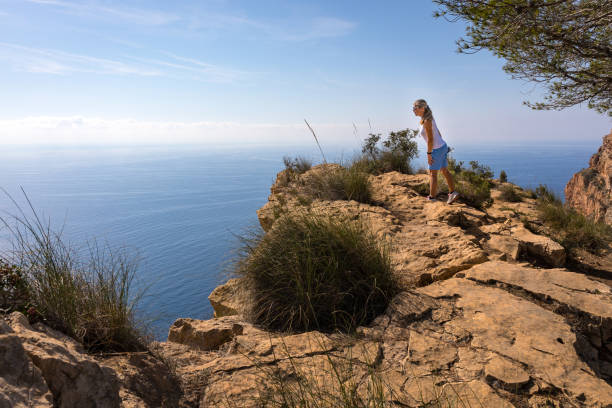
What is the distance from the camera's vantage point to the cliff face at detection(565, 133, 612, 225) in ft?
44.2

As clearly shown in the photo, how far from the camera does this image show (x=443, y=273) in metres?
4.08

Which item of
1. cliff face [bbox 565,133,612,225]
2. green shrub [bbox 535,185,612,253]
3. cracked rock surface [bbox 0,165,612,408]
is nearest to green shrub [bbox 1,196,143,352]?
cracked rock surface [bbox 0,165,612,408]

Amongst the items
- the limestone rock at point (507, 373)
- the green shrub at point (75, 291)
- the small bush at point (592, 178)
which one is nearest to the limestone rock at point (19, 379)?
the green shrub at point (75, 291)

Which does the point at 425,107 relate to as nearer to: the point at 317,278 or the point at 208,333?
the point at 317,278

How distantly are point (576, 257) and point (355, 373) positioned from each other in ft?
17.6

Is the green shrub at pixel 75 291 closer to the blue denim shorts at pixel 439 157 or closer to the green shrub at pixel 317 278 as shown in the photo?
the green shrub at pixel 317 278

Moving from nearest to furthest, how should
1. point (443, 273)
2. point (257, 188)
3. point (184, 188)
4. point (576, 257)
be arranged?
point (443, 273), point (576, 257), point (257, 188), point (184, 188)

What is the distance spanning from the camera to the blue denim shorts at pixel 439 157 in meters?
6.86

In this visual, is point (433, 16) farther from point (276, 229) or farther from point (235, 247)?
point (235, 247)

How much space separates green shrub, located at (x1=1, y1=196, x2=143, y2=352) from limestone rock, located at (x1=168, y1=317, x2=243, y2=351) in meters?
1.00

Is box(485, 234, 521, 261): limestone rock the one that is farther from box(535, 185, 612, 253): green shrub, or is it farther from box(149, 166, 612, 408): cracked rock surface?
box(535, 185, 612, 253): green shrub

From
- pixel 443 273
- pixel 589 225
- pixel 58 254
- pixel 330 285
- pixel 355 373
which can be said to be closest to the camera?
pixel 355 373

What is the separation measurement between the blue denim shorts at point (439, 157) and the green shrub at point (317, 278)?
4003 mm

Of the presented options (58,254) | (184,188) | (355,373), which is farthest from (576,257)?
(184,188)
